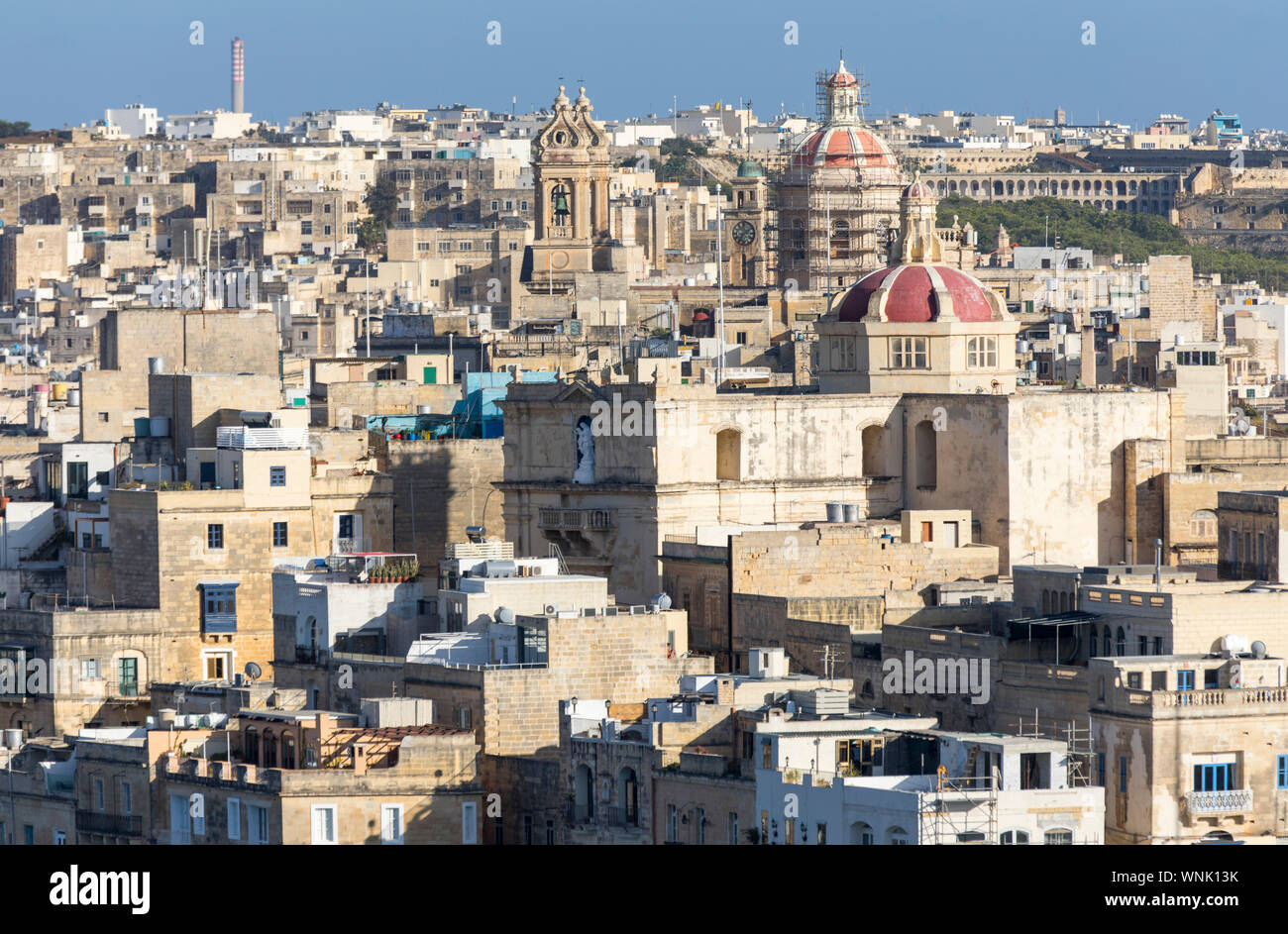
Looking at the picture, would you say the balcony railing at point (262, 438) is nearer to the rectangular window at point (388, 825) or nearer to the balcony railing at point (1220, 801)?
the rectangular window at point (388, 825)

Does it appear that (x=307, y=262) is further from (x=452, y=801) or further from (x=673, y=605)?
(x=452, y=801)

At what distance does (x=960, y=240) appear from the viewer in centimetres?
12656

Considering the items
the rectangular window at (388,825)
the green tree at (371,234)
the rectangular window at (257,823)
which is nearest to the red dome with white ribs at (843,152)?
the green tree at (371,234)

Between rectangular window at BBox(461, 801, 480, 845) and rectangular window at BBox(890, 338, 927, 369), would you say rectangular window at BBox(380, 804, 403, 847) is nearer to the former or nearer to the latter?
rectangular window at BBox(461, 801, 480, 845)

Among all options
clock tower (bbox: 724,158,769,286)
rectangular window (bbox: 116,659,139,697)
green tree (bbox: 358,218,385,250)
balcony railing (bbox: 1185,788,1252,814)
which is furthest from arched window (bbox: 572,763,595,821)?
green tree (bbox: 358,218,385,250)

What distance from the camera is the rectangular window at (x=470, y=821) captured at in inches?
2012

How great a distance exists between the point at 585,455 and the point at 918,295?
6.73m

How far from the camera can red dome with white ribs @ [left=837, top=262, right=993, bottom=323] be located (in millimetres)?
71188

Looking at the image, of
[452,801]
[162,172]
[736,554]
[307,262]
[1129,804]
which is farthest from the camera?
[162,172]

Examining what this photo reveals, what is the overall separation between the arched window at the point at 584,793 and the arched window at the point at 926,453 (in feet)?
66.3

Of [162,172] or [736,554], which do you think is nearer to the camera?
[736,554]

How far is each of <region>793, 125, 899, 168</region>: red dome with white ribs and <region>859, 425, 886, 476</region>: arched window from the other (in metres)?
40.7
